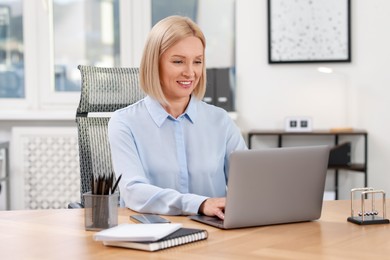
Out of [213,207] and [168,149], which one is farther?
[168,149]

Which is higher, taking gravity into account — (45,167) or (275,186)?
(275,186)

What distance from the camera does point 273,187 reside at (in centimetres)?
174

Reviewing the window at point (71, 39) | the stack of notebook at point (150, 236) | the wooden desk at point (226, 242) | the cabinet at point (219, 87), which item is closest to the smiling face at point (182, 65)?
the wooden desk at point (226, 242)

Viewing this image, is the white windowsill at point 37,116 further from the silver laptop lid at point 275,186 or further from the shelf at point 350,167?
the silver laptop lid at point 275,186

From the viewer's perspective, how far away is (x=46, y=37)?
4.68 m

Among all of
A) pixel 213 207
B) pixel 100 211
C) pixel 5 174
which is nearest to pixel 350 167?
pixel 5 174

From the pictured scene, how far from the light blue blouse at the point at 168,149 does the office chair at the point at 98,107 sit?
27 centimetres

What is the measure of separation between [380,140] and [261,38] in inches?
41.1

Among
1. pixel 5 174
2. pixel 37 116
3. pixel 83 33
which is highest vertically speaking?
pixel 83 33

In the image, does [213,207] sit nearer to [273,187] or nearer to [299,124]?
[273,187]

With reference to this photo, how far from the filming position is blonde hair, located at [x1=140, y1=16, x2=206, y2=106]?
7.11 feet

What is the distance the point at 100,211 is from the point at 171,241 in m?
0.27

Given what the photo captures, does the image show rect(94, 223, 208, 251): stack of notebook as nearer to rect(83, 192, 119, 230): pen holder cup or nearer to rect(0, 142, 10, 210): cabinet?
rect(83, 192, 119, 230): pen holder cup

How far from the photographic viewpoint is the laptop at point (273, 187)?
1688mm
